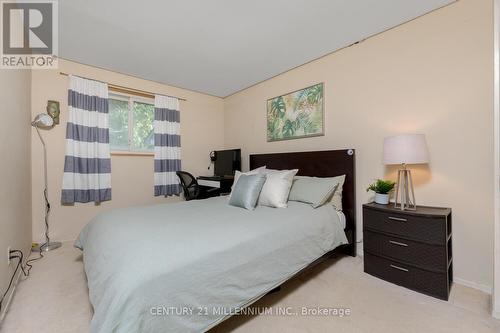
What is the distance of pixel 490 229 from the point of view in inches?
67.9

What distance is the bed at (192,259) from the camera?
0.95 meters

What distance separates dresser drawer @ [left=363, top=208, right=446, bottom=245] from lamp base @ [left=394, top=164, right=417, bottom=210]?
0.42 feet

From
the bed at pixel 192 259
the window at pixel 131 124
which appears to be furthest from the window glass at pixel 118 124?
the bed at pixel 192 259

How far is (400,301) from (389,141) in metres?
1.26

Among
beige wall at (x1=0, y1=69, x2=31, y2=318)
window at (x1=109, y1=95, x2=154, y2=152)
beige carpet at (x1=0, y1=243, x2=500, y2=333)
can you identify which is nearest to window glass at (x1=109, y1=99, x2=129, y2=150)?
window at (x1=109, y1=95, x2=154, y2=152)

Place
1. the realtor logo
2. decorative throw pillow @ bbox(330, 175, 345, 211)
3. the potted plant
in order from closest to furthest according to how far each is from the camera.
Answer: the realtor logo < the potted plant < decorative throw pillow @ bbox(330, 175, 345, 211)

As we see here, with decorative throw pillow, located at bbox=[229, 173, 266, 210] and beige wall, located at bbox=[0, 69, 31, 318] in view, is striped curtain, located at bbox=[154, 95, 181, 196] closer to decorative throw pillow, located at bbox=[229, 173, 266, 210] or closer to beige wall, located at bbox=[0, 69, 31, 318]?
beige wall, located at bbox=[0, 69, 31, 318]

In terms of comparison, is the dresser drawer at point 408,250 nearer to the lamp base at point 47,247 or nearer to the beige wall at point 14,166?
the beige wall at point 14,166

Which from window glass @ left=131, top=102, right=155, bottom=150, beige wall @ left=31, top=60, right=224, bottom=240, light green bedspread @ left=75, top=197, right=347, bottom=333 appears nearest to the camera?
light green bedspread @ left=75, top=197, right=347, bottom=333

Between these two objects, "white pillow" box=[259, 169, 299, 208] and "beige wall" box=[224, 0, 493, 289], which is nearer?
"beige wall" box=[224, 0, 493, 289]

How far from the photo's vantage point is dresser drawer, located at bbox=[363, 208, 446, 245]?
5.43 feet

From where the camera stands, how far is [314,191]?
2275 millimetres

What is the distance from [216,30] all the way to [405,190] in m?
2.39

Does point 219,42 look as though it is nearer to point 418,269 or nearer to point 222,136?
point 222,136
